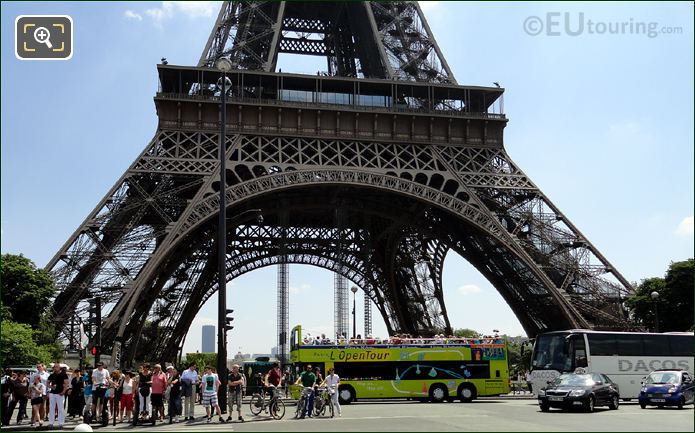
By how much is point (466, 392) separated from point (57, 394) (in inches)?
750

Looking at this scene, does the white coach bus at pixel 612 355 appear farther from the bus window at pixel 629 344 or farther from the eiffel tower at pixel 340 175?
the eiffel tower at pixel 340 175

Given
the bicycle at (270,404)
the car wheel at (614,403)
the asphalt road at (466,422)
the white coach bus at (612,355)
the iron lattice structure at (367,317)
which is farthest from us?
the iron lattice structure at (367,317)

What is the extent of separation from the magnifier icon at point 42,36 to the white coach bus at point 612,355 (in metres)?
24.7

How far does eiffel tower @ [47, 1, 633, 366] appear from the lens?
3841 centimetres

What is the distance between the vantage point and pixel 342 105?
44.3m

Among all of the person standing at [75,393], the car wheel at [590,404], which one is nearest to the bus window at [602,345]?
the car wheel at [590,404]

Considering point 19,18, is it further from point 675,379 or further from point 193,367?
point 675,379

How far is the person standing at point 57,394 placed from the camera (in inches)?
859

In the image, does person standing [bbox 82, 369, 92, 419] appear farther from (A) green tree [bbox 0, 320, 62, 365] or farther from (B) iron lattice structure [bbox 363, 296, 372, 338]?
(B) iron lattice structure [bbox 363, 296, 372, 338]

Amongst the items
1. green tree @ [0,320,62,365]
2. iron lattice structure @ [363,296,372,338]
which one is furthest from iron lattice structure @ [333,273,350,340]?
green tree @ [0,320,62,365]

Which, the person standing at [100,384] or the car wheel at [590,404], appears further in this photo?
the car wheel at [590,404]

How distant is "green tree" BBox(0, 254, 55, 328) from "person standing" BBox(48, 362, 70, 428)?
21.9m

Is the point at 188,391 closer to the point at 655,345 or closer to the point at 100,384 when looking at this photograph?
the point at 100,384

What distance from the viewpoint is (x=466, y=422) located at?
20.3m
